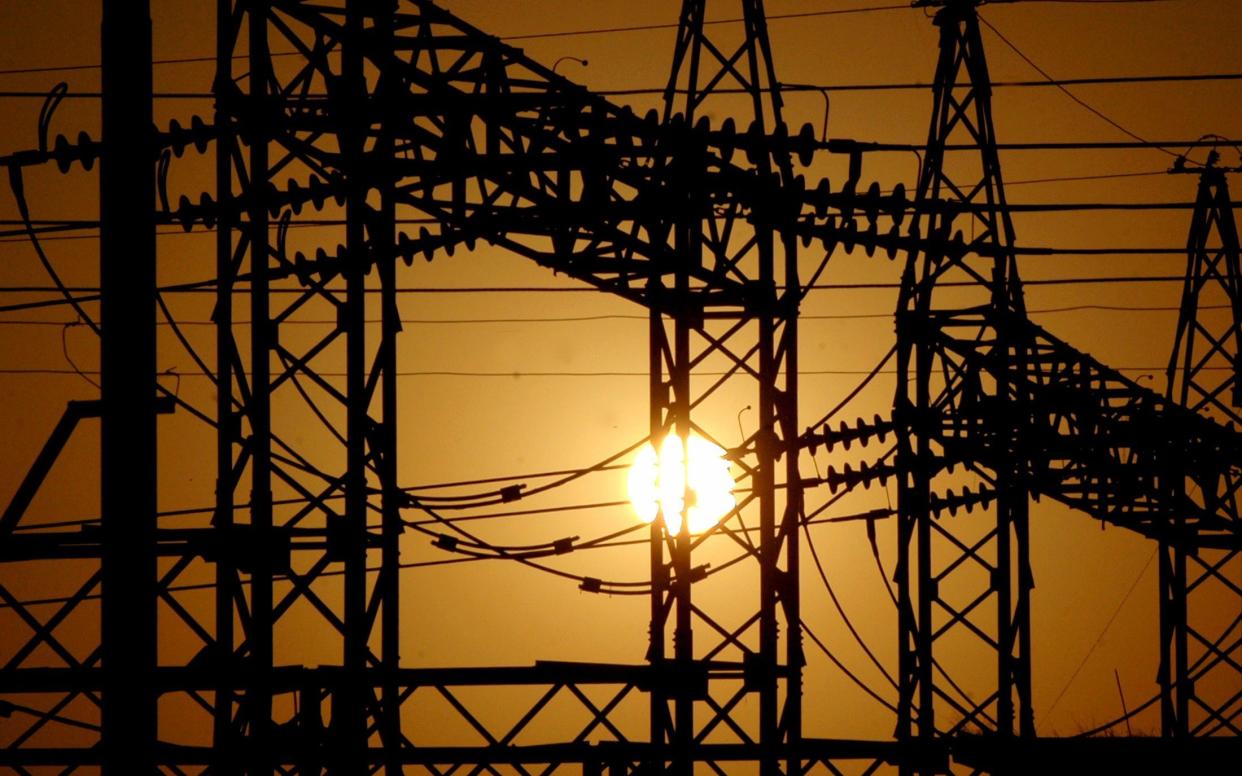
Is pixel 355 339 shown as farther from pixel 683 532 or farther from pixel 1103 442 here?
pixel 1103 442

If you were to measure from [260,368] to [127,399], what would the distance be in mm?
6649

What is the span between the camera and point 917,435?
16516 mm

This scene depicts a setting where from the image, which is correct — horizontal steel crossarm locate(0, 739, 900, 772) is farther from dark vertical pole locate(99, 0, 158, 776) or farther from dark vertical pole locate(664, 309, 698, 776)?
dark vertical pole locate(99, 0, 158, 776)

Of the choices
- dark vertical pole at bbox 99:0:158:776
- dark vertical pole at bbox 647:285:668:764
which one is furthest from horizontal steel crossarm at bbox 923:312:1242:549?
dark vertical pole at bbox 99:0:158:776

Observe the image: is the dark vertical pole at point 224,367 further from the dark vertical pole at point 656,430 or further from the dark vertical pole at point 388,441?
the dark vertical pole at point 656,430

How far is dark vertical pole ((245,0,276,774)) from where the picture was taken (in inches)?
428

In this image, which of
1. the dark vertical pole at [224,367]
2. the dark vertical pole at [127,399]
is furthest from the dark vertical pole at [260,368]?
the dark vertical pole at [127,399]

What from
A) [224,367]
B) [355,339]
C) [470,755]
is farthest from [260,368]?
[470,755]

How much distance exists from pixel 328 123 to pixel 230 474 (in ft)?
8.72

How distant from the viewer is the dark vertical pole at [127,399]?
4711mm

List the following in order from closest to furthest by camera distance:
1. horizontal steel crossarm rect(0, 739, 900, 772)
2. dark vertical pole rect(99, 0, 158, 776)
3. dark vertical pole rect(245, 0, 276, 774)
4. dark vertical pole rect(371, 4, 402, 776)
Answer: dark vertical pole rect(99, 0, 158, 776), horizontal steel crossarm rect(0, 739, 900, 772), dark vertical pole rect(245, 0, 276, 774), dark vertical pole rect(371, 4, 402, 776)

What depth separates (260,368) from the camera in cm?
1134

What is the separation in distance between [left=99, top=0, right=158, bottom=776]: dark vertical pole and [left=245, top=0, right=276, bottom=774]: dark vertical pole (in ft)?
19.7

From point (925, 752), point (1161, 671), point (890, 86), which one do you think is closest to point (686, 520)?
point (925, 752)
